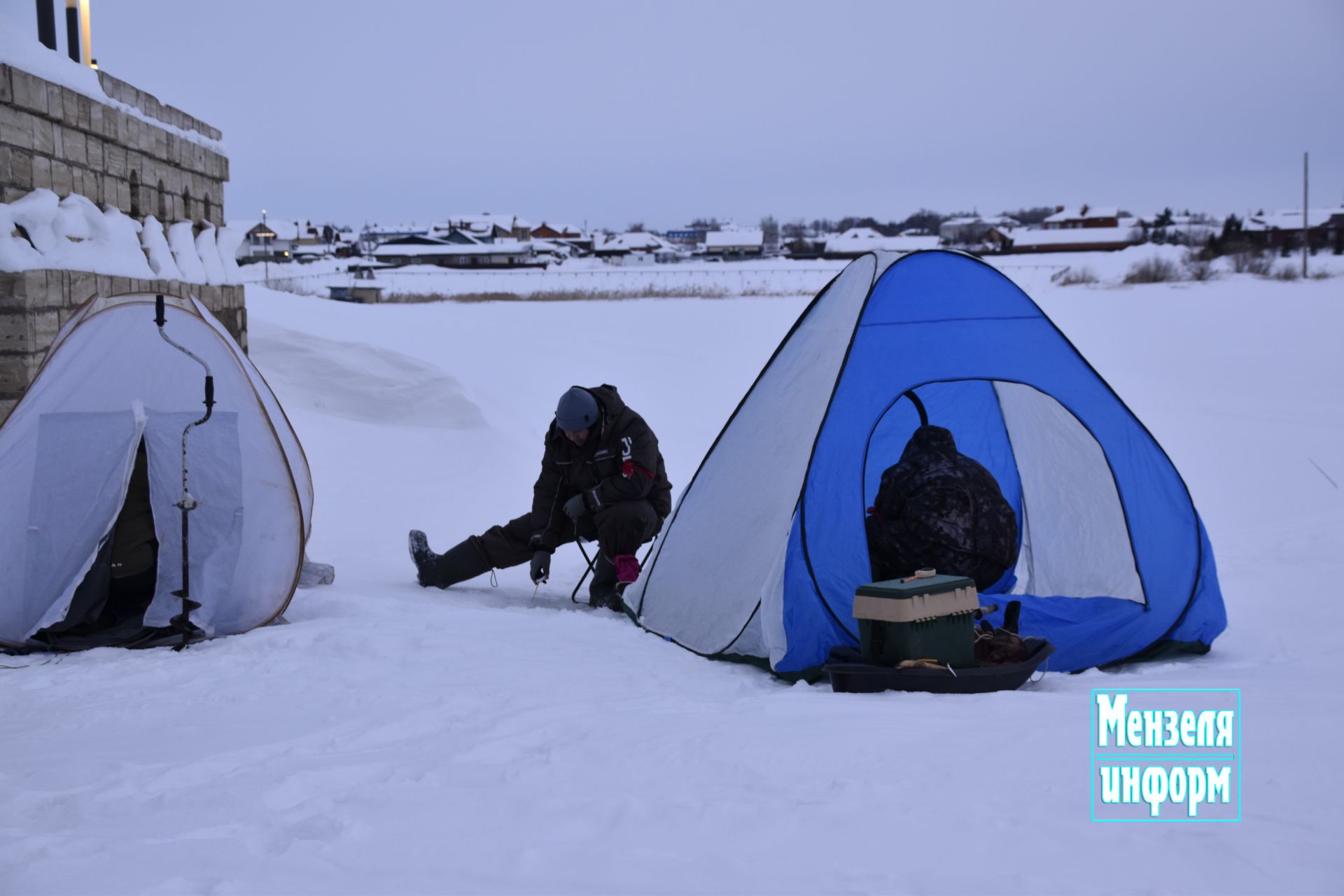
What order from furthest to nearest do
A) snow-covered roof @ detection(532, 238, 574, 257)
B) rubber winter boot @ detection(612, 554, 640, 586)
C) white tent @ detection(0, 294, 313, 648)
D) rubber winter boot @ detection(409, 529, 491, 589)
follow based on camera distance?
snow-covered roof @ detection(532, 238, 574, 257)
rubber winter boot @ detection(409, 529, 491, 589)
rubber winter boot @ detection(612, 554, 640, 586)
white tent @ detection(0, 294, 313, 648)

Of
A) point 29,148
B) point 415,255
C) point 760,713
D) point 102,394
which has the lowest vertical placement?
point 760,713

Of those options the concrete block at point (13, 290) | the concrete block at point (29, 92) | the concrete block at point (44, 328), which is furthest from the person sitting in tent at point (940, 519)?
the concrete block at point (29, 92)

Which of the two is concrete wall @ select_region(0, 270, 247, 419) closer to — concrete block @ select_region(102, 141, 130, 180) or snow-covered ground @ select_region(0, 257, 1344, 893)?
concrete block @ select_region(102, 141, 130, 180)

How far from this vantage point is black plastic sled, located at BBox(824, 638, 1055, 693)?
3.76 m

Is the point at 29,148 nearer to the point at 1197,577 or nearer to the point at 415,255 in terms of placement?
the point at 1197,577

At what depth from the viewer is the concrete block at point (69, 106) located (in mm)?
6176

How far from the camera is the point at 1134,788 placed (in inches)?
105

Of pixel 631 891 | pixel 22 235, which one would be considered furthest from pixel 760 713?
pixel 22 235

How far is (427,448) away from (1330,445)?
8038mm

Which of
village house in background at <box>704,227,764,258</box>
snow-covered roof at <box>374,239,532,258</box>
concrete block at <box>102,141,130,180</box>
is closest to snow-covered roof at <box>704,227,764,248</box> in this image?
village house in background at <box>704,227,764,258</box>

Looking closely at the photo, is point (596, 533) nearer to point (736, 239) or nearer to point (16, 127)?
point (16, 127)

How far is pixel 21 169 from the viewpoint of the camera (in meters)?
5.71

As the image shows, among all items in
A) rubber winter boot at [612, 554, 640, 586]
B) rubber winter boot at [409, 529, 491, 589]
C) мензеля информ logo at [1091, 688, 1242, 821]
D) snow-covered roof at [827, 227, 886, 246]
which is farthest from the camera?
snow-covered roof at [827, 227, 886, 246]

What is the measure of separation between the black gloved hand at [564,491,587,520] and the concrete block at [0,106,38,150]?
3.42 metres
